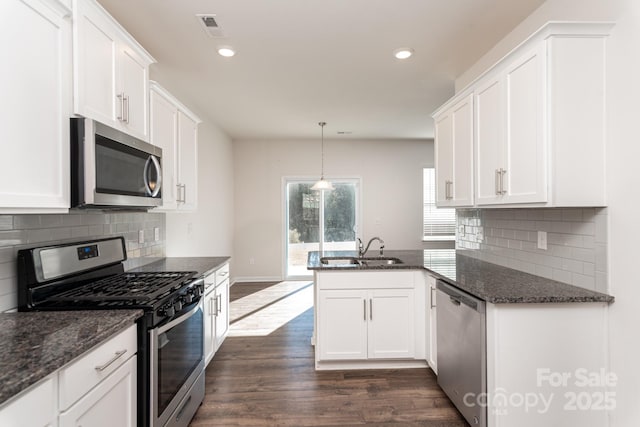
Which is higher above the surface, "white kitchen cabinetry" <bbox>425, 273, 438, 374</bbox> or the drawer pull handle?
the drawer pull handle

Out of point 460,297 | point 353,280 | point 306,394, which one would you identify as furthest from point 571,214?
point 306,394

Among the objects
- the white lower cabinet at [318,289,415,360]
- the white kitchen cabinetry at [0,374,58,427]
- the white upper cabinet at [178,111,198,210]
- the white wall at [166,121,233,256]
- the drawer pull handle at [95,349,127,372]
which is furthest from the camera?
the white wall at [166,121,233,256]

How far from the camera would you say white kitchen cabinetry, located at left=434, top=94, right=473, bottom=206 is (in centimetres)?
248

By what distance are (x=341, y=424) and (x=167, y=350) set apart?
1.19 m

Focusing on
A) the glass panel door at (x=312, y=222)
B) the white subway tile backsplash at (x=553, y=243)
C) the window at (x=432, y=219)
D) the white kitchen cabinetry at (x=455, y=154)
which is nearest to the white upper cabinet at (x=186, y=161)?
the white kitchen cabinetry at (x=455, y=154)

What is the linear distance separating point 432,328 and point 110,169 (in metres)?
2.43

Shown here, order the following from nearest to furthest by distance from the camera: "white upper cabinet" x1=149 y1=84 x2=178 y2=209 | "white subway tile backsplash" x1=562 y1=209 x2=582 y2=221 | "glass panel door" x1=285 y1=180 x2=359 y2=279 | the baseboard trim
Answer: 1. "white subway tile backsplash" x1=562 y1=209 x2=582 y2=221
2. "white upper cabinet" x1=149 y1=84 x2=178 y2=209
3. the baseboard trim
4. "glass panel door" x1=285 y1=180 x2=359 y2=279

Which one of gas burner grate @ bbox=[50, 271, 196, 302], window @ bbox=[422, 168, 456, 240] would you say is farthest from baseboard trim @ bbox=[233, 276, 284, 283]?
gas burner grate @ bbox=[50, 271, 196, 302]

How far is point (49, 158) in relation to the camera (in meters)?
1.35

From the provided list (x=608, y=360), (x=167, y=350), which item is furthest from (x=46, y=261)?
(x=608, y=360)

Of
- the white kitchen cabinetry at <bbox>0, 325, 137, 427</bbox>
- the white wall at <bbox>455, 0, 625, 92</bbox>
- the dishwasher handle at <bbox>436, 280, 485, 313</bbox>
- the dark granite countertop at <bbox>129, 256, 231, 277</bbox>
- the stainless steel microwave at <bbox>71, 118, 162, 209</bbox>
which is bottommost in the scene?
the white kitchen cabinetry at <bbox>0, 325, 137, 427</bbox>

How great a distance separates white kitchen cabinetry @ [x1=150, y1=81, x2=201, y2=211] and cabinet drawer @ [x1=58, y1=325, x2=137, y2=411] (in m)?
1.27

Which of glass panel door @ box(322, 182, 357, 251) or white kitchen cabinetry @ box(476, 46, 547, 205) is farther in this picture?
glass panel door @ box(322, 182, 357, 251)

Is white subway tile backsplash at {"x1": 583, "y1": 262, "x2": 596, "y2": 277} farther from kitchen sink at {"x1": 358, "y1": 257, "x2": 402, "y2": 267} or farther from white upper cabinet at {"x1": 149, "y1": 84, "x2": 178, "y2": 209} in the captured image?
white upper cabinet at {"x1": 149, "y1": 84, "x2": 178, "y2": 209}
